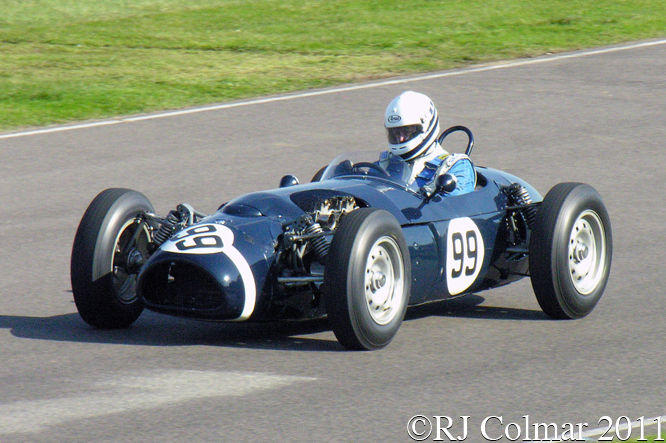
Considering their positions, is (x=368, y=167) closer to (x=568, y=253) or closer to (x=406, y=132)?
(x=406, y=132)

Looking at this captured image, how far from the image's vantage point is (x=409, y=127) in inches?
315

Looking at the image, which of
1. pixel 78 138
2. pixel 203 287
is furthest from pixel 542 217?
pixel 78 138

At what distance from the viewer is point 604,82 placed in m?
16.7

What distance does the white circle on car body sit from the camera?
22.1ft

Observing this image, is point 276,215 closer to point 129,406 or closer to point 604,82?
point 129,406

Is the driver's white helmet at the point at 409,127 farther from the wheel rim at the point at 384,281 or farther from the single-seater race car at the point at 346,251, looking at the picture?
the wheel rim at the point at 384,281

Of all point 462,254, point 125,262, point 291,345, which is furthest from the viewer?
point 462,254

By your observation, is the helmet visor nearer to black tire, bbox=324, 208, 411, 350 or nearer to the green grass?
black tire, bbox=324, 208, 411, 350

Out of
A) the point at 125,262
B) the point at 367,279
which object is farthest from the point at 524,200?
the point at 125,262

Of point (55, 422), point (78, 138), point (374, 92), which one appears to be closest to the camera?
point (55, 422)

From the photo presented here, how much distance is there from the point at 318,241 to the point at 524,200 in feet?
5.99

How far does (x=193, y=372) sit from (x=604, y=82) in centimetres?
1150

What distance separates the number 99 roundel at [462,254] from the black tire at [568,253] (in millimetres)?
356

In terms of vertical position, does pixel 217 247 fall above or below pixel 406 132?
below
